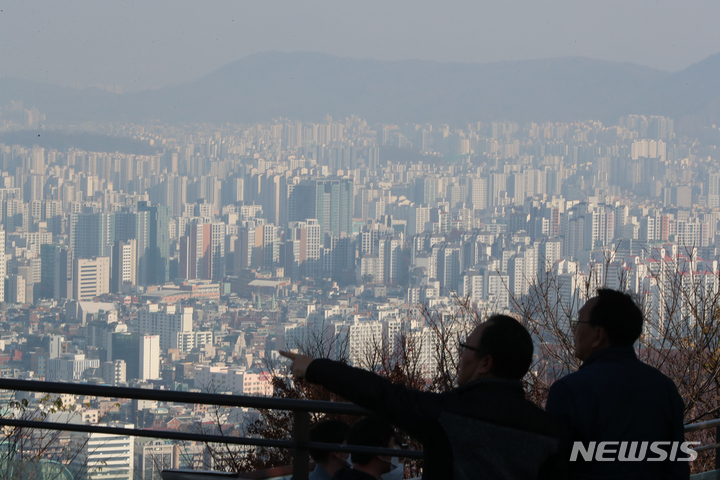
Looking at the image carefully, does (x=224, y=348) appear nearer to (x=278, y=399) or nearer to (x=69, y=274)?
(x=69, y=274)

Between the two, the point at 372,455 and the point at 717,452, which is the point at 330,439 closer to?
the point at 372,455

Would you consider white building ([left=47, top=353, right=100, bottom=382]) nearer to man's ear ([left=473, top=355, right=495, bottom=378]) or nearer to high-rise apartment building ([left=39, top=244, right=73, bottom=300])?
high-rise apartment building ([left=39, top=244, right=73, bottom=300])

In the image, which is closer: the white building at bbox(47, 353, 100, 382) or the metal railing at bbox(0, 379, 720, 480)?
the metal railing at bbox(0, 379, 720, 480)

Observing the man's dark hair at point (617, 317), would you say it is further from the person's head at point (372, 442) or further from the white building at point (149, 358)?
the white building at point (149, 358)

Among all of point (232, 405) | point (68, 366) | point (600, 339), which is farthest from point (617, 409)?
point (68, 366)

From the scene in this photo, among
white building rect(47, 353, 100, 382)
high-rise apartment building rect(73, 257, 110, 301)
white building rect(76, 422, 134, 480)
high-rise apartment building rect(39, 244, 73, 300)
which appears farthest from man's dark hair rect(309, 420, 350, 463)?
high-rise apartment building rect(39, 244, 73, 300)

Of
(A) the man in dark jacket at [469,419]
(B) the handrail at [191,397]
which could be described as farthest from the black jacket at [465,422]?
(B) the handrail at [191,397]

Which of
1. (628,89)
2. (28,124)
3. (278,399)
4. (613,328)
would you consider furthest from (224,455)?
(628,89)
